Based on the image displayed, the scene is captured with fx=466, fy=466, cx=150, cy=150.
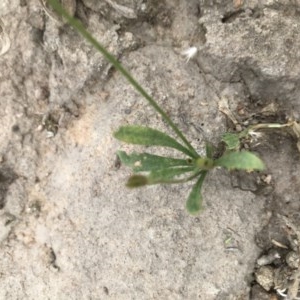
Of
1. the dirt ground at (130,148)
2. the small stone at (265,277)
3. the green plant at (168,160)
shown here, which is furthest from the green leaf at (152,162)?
the small stone at (265,277)

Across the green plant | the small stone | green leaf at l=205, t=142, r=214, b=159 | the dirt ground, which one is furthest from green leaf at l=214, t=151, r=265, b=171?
the small stone

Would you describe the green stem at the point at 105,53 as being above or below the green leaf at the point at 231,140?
above

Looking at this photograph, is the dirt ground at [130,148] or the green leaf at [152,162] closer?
the green leaf at [152,162]

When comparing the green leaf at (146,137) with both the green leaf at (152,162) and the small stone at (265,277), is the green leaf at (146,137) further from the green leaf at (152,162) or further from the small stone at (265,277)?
the small stone at (265,277)

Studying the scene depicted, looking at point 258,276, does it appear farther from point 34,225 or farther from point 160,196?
point 34,225

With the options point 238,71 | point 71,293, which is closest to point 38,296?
point 71,293

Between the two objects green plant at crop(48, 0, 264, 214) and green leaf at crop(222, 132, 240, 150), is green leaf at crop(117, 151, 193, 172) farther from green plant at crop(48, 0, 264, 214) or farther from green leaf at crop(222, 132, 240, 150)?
green leaf at crop(222, 132, 240, 150)

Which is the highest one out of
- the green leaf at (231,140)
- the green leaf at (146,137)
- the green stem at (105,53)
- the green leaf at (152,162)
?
the green stem at (105,53)
